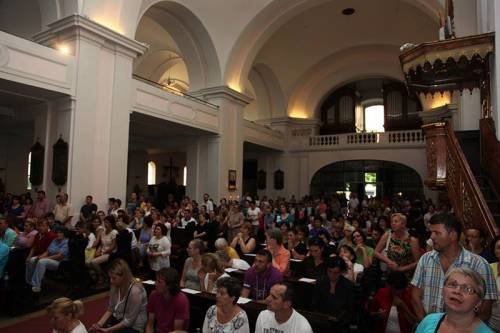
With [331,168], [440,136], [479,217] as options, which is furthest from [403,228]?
[331,168]

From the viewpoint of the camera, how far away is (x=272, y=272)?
409cm

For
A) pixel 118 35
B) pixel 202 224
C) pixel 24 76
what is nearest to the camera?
pixel 24 76

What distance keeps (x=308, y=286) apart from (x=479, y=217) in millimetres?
2193

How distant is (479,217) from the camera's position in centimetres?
447

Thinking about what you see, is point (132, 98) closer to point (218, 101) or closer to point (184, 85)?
point (218, 101)

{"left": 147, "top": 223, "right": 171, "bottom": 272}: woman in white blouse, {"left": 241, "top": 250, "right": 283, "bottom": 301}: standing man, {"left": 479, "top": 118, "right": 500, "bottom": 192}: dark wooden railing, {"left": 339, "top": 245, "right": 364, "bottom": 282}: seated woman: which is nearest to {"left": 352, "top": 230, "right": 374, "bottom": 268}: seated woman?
{"left": 339, "top": 245, "right": 364, "bottom": 282}: seated woman

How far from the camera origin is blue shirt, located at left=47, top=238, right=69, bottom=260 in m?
6.10

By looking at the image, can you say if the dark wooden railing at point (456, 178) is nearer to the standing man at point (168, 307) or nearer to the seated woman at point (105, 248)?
the standing man at point (168, 307)

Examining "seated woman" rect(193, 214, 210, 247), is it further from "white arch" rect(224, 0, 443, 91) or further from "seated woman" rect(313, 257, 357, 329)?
"white arch" rect(224, 0, 443, 91)

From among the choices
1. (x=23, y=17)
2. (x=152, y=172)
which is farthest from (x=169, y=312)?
(x=152, y=172)

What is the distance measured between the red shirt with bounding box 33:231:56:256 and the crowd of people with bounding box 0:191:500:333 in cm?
2

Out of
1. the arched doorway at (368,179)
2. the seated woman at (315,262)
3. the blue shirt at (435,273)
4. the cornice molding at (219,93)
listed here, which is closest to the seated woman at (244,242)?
the seated woman at (315,262)

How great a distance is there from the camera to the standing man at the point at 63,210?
791cm

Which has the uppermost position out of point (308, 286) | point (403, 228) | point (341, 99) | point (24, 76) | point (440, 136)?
point (341, 99)
